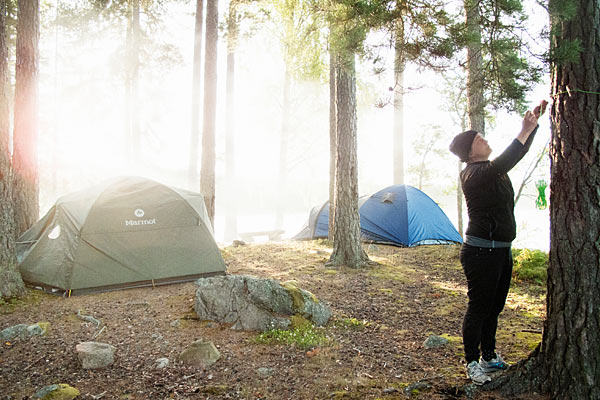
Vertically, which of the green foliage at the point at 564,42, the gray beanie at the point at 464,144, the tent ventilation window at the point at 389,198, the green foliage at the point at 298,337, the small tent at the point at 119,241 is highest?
the green foliage at the point at 564,42

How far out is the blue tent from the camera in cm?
962

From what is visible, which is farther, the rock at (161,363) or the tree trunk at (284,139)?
the tree trunk at (284,139)

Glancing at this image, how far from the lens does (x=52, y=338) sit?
153 inches

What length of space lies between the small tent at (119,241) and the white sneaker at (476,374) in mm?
4274

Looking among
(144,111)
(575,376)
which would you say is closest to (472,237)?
(575,376)

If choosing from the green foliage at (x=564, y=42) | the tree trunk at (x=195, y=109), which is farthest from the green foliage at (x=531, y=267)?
the tree trunk at (x=195, y=109)

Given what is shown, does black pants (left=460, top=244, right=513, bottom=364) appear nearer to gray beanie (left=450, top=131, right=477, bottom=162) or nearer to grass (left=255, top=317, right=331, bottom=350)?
gray beanie (left=450, top=131, right=477, bottom=162)

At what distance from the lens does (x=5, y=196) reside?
4.82 meters

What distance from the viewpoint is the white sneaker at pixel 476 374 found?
8.82 feet

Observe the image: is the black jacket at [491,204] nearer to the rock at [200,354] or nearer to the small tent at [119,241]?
the rock at [200,354]

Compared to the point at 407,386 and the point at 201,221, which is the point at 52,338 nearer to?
→ the point at 201,221

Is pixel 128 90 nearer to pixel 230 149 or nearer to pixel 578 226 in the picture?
pixel 230 149

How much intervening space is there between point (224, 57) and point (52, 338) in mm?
14116

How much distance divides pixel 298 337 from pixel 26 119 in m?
5.85
